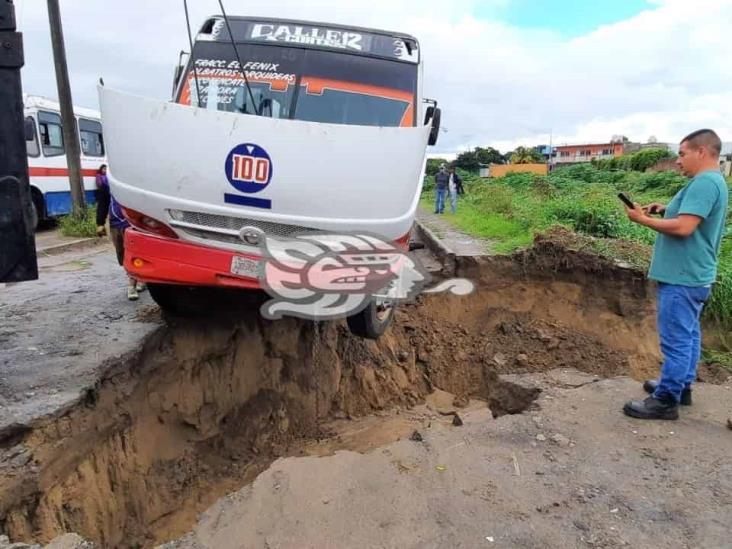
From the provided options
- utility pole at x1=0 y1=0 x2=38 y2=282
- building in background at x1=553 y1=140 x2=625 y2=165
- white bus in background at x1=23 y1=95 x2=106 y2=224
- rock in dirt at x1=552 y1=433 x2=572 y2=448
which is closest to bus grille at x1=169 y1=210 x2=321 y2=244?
utility pole at x1=0 y1=0 x2=38 y2=282

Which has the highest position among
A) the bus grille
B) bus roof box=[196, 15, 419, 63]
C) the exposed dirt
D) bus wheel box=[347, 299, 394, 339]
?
bus roof box=[196, 15, 419, 63]

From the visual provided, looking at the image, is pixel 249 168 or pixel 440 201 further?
pixel 440 201

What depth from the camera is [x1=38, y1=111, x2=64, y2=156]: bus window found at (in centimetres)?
1326

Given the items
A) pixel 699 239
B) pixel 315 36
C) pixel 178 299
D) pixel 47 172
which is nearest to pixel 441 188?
pixel 47 172

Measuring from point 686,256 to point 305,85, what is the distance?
298 cm

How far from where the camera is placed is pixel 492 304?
677 centimetres

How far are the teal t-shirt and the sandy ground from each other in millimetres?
962

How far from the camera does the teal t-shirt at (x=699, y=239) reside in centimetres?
348

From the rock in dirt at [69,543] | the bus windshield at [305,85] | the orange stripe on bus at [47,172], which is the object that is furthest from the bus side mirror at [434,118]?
the orange stripe on bus at [47,172]

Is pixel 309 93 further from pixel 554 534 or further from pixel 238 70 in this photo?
pixel 554 534

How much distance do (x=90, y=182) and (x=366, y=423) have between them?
13.3 m

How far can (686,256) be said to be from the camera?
357cm

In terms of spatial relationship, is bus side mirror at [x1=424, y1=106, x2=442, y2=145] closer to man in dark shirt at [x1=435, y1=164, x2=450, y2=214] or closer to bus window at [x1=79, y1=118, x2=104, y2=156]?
man in dark shirt at [x1=435, y1=164, x2=450, y2=214]

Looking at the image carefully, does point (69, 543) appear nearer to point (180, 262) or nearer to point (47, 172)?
point (180, 262)
